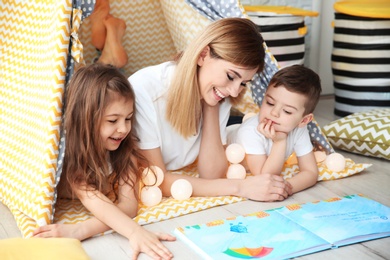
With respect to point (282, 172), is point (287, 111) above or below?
above

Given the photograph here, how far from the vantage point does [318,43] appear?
3.60 m

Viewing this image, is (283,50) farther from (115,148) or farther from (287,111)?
(115,148)

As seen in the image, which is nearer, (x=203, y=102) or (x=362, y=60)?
(x=203, y=102)

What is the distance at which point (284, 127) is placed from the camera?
210 centimetres

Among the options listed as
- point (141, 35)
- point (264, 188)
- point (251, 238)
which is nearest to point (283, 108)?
point (264, 188)

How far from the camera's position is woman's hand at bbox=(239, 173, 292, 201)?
202 centimetres

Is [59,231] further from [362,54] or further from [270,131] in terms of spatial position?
[362,54]

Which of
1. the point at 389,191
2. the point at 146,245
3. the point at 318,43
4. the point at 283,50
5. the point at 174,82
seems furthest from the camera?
the point at 318,43

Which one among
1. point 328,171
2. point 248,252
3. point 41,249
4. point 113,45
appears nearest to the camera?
point 41,249

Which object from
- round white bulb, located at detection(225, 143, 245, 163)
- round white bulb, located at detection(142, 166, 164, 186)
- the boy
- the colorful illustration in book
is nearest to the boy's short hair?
the boy

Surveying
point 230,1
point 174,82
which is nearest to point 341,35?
point 230,1

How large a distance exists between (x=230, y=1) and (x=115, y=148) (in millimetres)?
711

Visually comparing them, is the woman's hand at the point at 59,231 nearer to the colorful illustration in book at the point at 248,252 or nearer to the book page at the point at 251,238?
the book page at the point at 251,238

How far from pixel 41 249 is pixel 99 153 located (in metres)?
0.42
